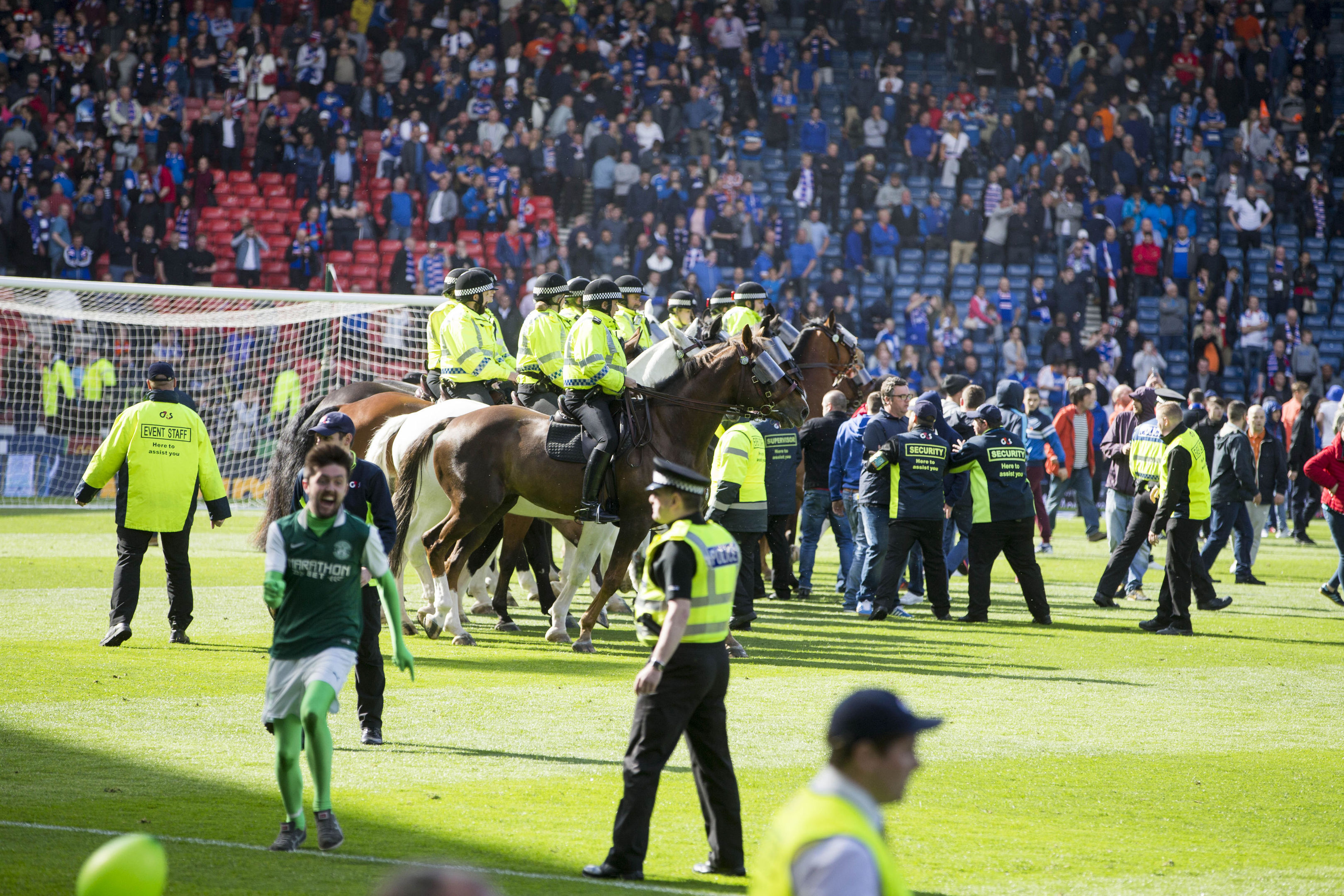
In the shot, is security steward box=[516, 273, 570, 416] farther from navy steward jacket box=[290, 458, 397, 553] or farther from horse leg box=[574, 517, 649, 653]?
navy steward jacket box=[290, 458, 397, 553]

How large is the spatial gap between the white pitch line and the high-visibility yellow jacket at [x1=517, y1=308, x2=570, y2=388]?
763cm

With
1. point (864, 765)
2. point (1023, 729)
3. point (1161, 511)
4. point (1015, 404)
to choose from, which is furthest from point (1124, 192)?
point (864, 765)

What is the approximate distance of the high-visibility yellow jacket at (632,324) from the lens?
15.4m

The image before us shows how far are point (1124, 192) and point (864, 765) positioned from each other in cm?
3063

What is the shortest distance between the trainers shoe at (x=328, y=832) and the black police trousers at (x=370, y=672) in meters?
2.06

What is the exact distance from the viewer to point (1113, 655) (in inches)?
507

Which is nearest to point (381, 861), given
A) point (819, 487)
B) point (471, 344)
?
point (471, 344)

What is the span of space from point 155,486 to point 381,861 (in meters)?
6.83

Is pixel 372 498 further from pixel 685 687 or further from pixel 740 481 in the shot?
pixel 740 481

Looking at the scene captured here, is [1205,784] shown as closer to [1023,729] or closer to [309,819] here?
[1023,729]

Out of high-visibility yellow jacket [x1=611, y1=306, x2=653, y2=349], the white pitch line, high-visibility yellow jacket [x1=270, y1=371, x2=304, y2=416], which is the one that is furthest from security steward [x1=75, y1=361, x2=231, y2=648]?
high-visibility yellow jacket [x1=270, y1=371, x2=304, y2=416]

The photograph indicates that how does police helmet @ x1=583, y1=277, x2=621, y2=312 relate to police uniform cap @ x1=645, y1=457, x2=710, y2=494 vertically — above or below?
above

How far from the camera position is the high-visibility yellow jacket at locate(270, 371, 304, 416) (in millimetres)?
23328

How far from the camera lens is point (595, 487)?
12.4 metres
